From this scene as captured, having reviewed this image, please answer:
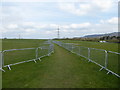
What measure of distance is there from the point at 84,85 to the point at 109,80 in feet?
5.32

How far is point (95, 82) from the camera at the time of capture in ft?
20.3

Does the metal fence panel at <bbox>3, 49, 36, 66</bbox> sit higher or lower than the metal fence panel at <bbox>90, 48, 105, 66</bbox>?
lower

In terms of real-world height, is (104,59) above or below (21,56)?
above

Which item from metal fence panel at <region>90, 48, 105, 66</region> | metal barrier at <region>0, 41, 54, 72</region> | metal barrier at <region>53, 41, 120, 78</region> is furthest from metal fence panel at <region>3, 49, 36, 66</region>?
metal fence panel at <region>90, 48, 105, 66</region>

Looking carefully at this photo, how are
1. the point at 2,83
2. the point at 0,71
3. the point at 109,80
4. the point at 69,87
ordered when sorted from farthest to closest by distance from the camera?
the point at 0,71
the point at 109,80
the point at 2,83
the point at 69,87

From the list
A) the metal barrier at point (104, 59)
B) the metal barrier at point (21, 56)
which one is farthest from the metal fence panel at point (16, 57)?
the metal barrier at point (104, 59)

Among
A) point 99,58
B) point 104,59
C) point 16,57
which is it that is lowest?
point 16,57

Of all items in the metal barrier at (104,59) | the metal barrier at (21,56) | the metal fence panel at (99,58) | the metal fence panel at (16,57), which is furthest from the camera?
the metal fence panel at (16,57)

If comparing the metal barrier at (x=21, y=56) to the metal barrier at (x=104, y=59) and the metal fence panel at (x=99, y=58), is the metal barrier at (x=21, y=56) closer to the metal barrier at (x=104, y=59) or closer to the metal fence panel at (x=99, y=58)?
the metal barrier at (x=104, y=59)

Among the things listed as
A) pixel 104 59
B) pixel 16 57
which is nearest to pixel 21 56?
pixel 16 57

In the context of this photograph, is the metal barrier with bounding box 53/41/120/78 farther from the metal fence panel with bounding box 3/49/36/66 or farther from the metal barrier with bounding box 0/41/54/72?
the metal fence panel with bounding box 3/49/36/66

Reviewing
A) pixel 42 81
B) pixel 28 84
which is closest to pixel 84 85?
pixel 42 81

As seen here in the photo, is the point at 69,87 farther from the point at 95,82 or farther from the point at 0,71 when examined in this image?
the point at 0,71

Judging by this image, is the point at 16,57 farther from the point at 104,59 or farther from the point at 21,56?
the point at 104,59
